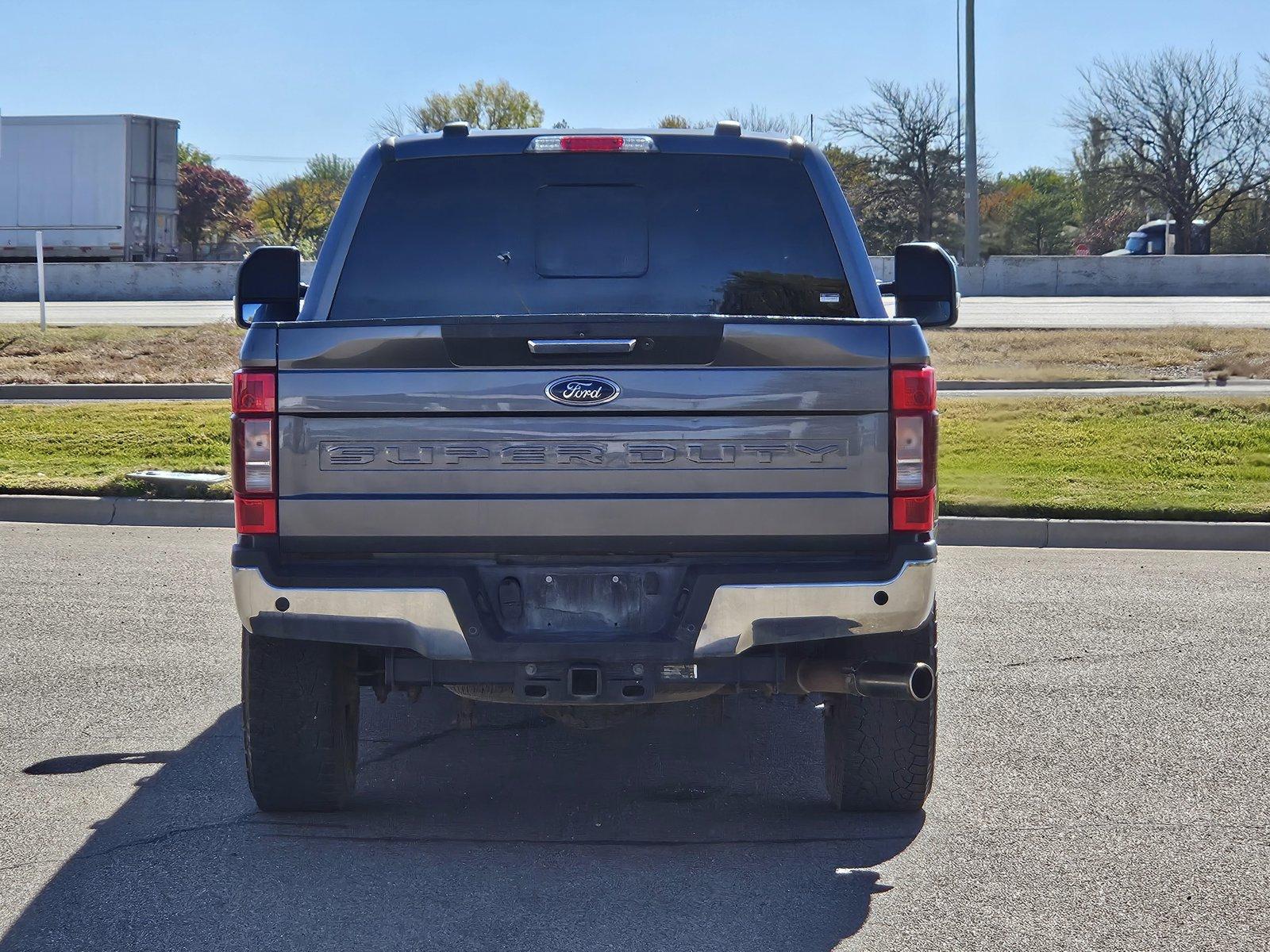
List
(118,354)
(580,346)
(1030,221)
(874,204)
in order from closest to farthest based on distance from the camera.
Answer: (580,346)
(118,354)
(874,204)
(1030,221)

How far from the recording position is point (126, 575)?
9531 mm

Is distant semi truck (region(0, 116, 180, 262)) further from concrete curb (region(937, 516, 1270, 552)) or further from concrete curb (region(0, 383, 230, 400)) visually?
concrete curb (region(937, 516, 1270, 552))

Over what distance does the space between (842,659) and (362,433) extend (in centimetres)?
156

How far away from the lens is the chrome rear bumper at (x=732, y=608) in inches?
168

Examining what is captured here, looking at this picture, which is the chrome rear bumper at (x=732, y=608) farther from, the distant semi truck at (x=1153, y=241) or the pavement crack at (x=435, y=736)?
the distant semi truck at (x=1153, y=241)

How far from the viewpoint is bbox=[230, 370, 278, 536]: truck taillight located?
14.1 feet

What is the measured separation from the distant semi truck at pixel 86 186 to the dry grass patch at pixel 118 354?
57.1 ft

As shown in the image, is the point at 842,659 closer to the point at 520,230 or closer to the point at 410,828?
the point at 410,828

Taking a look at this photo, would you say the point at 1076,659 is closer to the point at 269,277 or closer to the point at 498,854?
the point at 498,854

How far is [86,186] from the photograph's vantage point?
39500 millimetres

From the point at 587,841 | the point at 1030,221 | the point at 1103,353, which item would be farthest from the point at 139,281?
the point at 1030,221

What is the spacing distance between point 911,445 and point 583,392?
3.10ft

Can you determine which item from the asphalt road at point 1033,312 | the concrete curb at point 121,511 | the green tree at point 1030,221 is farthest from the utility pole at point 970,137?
the green tree at point 1030,221

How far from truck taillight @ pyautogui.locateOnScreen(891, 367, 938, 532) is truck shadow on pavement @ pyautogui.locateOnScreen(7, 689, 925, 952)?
1.10m
